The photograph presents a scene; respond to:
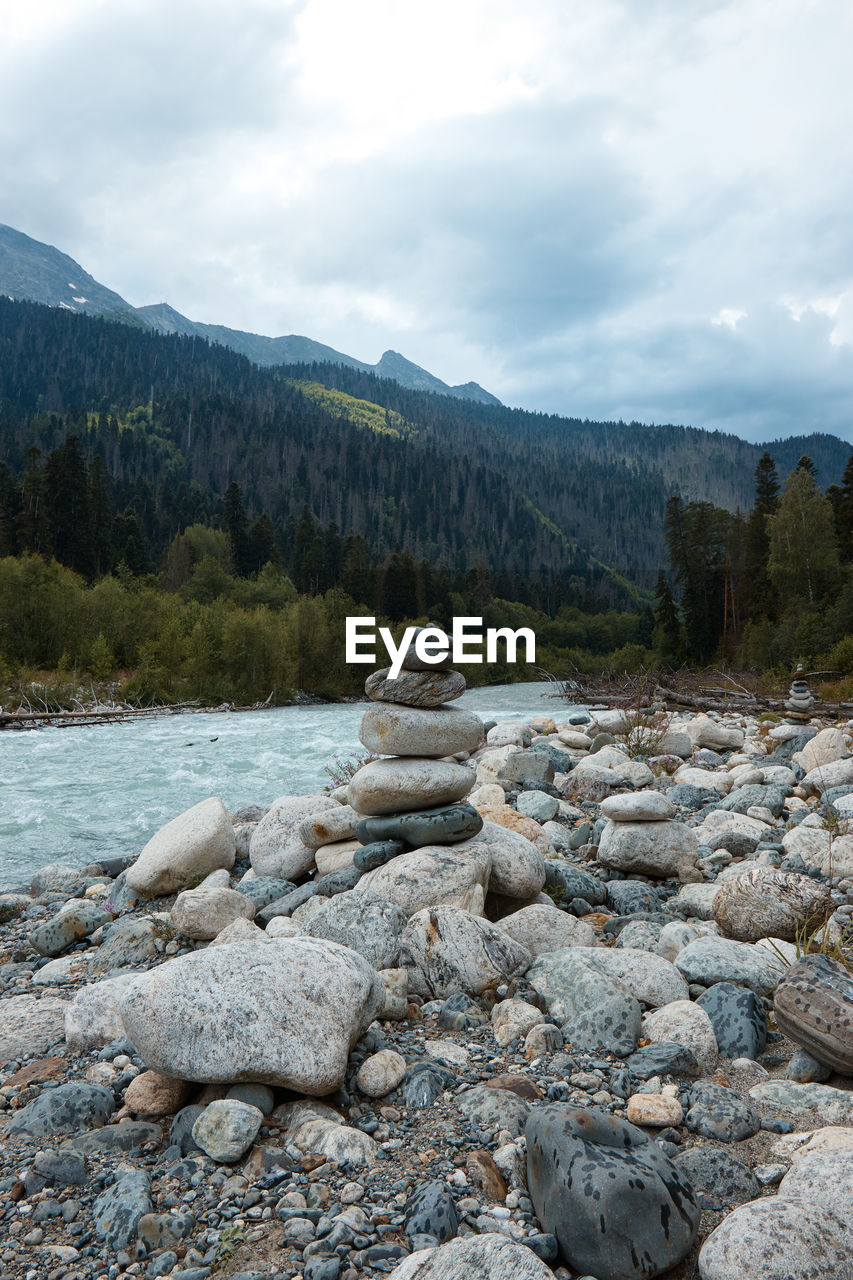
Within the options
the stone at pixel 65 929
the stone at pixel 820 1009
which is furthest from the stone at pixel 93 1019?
the stone at pixel 820 1009

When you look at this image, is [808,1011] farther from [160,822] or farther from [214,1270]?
[160,822]

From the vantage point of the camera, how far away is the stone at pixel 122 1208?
2.79 m

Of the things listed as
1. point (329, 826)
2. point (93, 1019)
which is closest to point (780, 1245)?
point (93, 1019)

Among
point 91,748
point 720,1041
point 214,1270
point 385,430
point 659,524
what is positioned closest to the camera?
point 214,1270

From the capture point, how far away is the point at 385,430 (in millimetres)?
198875

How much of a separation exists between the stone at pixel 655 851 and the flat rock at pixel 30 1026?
190 inches

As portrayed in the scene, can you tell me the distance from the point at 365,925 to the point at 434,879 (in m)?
0.77

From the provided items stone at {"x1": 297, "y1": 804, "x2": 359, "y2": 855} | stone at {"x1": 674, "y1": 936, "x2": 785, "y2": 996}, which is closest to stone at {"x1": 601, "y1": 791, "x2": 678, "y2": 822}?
stone at {"x1": 674, "y1": 936, "x2": 785, "y2": 996}

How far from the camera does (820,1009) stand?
3.81 m

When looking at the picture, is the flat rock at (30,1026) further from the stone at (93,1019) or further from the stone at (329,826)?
the stone at (329,826)

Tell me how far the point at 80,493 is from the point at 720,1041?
67998 millimetres

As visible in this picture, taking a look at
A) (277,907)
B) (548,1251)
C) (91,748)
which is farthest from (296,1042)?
(91,748)

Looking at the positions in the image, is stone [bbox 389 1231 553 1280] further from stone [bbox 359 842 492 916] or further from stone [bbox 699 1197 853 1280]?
stone [bbox 359 842 492 916]

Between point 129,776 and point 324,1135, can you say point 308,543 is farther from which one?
point 324,1135
